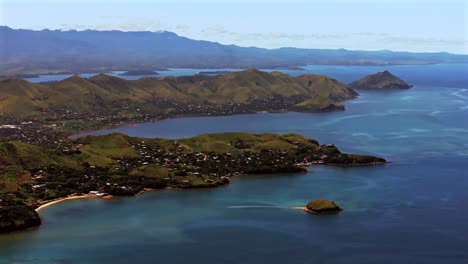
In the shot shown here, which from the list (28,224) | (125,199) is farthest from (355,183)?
(28,224)

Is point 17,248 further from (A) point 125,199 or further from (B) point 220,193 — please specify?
(B) point 220,193

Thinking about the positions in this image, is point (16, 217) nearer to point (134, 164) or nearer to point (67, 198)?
point (67, 198)

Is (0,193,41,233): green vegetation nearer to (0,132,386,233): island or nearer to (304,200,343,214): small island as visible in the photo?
(0,132,386,233): island

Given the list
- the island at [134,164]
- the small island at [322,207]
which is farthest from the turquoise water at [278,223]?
the island at [134,164]

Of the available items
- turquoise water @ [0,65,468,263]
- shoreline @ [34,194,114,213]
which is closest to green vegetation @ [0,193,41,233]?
turquoise water @ [0,65,468,263]

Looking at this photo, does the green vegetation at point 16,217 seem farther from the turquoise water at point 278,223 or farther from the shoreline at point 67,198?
the shoreline at point 67,198

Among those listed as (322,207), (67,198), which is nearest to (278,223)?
(322,207)
